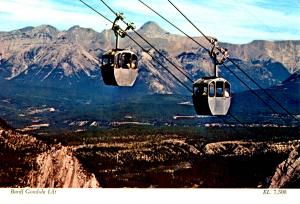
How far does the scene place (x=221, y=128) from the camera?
89.0 feet

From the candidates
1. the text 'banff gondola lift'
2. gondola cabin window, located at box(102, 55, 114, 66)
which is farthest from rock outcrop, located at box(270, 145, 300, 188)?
gondola cabin window, located at box(102, 55, 114, 66)

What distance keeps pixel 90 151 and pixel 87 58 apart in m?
153

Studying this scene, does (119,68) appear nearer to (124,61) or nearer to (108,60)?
(124,61)

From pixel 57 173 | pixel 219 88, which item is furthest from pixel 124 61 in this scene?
pixel 57 173

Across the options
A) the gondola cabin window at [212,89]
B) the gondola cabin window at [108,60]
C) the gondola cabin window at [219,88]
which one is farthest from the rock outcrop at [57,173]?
the gondola cabin window at [219,88]

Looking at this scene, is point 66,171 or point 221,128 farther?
point 221,128

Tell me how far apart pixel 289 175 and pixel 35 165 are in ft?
26.4

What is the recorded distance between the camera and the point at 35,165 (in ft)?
53.6

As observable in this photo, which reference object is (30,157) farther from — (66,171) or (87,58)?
(87,58)

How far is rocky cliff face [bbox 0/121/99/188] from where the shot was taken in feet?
45.1

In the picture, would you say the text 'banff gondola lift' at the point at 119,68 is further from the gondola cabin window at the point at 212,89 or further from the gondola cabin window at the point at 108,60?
the gondola cabin window at the point at 212,89

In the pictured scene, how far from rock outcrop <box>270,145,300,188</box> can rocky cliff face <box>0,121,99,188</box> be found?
5.84m

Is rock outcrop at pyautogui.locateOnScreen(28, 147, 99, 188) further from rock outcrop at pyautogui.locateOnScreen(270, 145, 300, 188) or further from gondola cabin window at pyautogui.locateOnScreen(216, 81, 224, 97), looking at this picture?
gondola cabin window at pyautogui.locateOnScreen(216, 81, 224, 97)

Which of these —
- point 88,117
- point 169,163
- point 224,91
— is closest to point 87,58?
point 88,117
